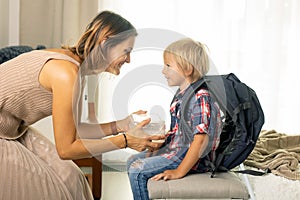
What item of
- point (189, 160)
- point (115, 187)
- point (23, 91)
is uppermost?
point (23, 91)

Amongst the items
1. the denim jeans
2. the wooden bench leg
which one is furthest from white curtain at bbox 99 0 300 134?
the denim jeans

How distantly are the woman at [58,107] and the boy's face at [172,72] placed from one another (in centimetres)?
12

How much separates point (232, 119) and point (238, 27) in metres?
1.61

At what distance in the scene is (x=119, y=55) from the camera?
1.79 meters

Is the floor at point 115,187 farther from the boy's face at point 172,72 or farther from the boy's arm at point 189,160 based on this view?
the boy's face at point 172,72

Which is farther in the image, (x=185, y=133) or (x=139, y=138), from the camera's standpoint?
(x=185, y=133)

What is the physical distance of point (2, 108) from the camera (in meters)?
1.88

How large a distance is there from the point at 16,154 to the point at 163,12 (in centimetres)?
193

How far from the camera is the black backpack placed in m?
2.01

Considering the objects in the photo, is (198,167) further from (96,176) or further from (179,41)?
(96,176)

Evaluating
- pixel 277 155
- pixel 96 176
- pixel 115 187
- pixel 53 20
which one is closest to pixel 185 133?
pixel 277 155

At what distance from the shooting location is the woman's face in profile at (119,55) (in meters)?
1.77

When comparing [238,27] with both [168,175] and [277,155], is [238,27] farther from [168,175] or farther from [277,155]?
[168,175]

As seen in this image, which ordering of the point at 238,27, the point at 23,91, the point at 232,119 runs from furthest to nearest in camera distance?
the point at 238,27, the point at 232,119, the point at 23,91
